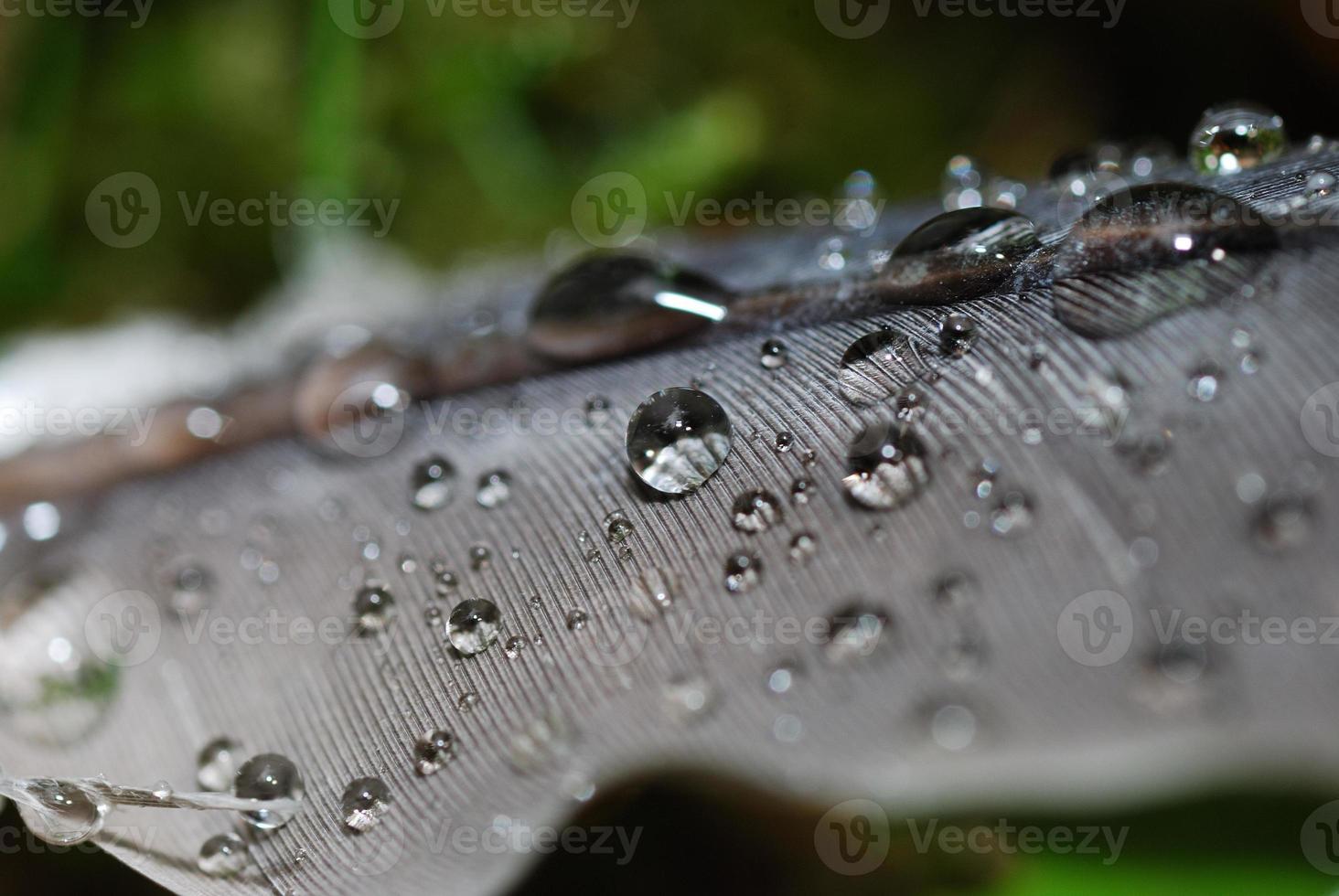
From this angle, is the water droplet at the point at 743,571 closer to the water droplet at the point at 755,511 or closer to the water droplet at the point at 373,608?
the water droplet at the point at 755,511

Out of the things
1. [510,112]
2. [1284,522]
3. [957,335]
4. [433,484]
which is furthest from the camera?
[510,112]

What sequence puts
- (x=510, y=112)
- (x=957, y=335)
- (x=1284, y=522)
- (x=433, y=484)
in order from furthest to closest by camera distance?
(x=510, y=112) < (x=433, y=484) < (x=957, y=335) < (x=1284, y=522)

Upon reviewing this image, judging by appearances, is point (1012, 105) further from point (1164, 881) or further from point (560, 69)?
point (1164, 881)

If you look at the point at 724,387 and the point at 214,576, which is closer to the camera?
the point at 724,387

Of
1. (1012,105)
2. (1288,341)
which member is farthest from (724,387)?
(1012,105)

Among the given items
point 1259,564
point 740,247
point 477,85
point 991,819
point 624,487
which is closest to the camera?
point 1259,564

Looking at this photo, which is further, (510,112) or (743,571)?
(510,112)

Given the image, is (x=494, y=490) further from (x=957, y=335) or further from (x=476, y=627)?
(x=957, y=335)

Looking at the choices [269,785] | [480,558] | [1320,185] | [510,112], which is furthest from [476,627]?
[510,112]

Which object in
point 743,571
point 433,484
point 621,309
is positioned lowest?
point 743,571
